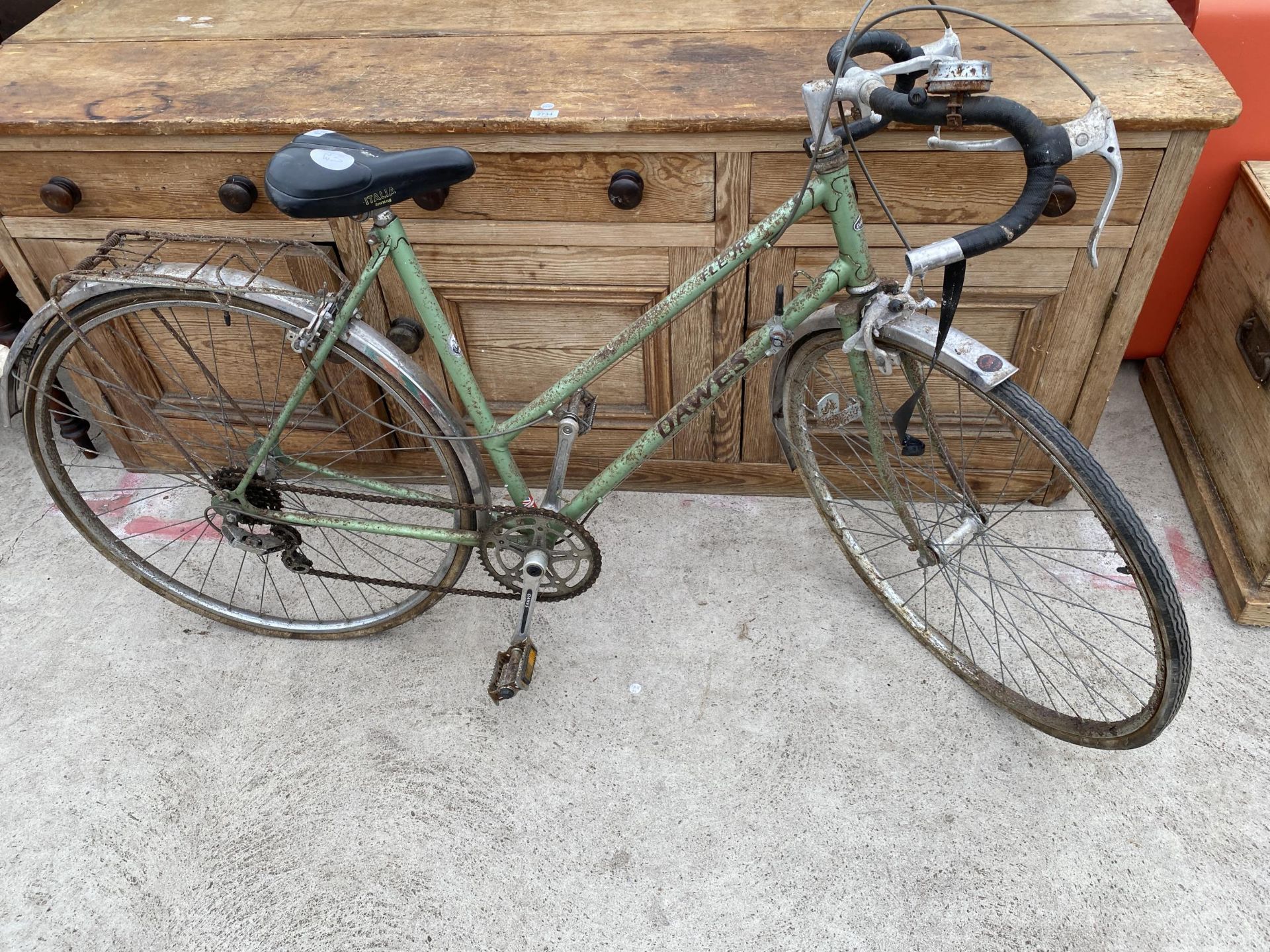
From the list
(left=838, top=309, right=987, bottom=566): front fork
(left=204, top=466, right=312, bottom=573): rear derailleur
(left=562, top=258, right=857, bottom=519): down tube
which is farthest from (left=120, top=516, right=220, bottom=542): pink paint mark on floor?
(left=838, top=309, right=987, bottom=566): front fork

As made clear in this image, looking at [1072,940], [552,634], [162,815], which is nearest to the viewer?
[1072,940]

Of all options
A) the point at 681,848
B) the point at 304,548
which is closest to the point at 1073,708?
the point at 681,848

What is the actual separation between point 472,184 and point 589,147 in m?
0.28

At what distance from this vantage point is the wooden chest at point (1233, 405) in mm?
2150

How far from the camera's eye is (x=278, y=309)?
5.93ft

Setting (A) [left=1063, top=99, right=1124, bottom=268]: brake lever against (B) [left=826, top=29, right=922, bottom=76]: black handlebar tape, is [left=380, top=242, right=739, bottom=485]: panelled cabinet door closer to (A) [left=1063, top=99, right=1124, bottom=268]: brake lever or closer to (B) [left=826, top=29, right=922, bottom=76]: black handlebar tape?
(B) [left=826, top=29, right=922, bottom=76]: black handlebar tape

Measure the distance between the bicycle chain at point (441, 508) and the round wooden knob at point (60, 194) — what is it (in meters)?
0.70

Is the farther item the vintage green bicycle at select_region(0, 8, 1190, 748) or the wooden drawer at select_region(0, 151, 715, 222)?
the wooden drawer at select_region(0, 151, 715, 222)

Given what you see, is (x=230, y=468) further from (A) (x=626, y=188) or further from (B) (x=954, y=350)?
(B) (x=954, y=350)

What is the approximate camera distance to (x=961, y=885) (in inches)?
70.7

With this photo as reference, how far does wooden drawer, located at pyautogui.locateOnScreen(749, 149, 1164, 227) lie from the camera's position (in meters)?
1.81

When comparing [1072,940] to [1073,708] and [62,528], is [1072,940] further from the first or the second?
[62,528]

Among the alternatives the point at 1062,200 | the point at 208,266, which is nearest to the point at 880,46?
the point at 1062,200

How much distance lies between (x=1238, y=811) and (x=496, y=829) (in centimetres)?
157
